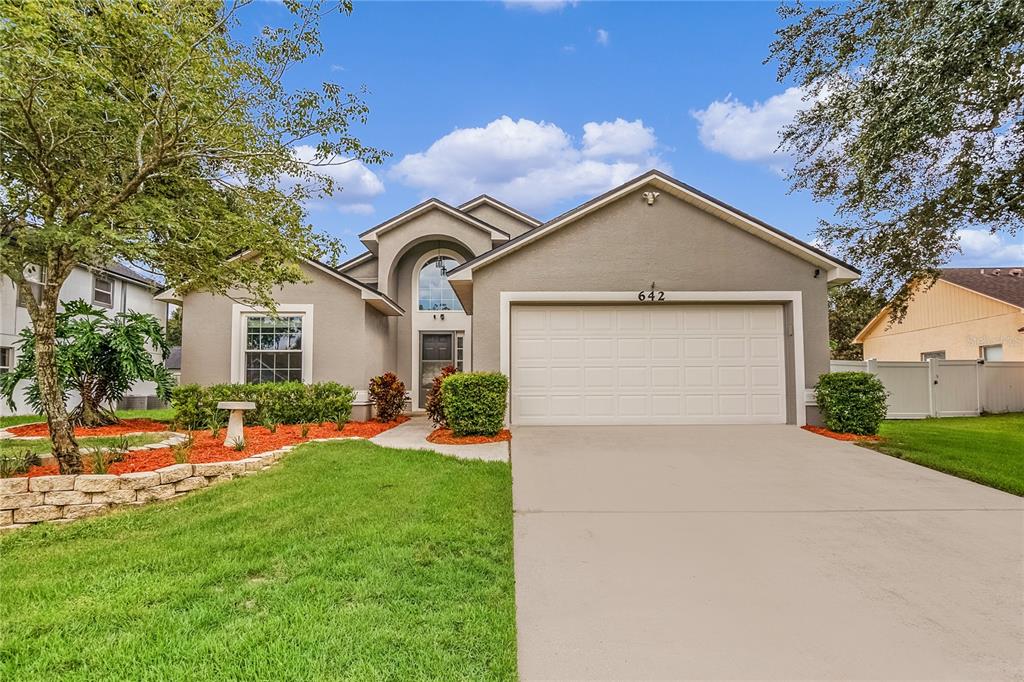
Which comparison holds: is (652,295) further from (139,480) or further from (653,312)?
(139,480)

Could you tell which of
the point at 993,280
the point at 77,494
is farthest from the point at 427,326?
the point at 993,280

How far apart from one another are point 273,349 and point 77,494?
22.5 ft

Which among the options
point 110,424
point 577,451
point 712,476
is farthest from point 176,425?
point 712,476

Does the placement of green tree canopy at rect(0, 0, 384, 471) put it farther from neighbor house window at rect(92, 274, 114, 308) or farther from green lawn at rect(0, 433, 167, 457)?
neighbor house window at rect(92, 274, 114, 308)

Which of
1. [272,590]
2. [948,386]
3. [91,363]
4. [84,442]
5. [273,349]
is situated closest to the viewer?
[272,590]

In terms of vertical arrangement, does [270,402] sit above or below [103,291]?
below

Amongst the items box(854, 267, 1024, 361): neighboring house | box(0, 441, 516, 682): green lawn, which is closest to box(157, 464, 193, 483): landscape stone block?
box(0, 441, 516, 682): green lawn

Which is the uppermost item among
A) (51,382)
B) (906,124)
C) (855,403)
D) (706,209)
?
(906,124)

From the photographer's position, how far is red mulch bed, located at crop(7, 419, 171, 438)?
971 cm

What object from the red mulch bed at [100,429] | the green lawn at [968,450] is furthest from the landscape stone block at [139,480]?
the green lawn at [968,450]

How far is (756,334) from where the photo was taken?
33.7 ft

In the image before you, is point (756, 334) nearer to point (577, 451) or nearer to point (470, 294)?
point (577, 451)

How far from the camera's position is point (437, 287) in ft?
53.8

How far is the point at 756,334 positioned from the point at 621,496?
615 cm
